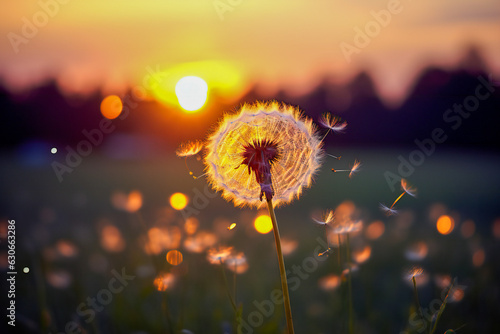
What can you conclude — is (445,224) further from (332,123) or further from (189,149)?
(189,149)

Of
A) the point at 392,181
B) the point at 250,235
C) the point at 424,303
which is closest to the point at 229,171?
the point at 424,303

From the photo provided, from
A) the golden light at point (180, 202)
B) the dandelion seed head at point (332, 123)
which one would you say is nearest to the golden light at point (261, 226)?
the golden light at point (180, 202)

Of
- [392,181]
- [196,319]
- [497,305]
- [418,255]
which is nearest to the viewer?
[418,255]

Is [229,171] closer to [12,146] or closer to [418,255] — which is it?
[418,255]

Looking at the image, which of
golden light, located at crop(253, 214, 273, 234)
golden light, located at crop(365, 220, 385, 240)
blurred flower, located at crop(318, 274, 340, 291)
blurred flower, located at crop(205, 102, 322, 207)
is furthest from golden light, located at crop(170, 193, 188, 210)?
golden light, located at crop(365, 220, 385, 240)

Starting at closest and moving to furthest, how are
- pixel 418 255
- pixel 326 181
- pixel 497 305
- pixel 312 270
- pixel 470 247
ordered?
pixel 418 255 → pixel 497 305 → pixel 312 270 → pixel 470 247 → pixel 326 181

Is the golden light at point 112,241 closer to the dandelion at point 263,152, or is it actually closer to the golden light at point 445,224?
the dandelion at point 263,152
